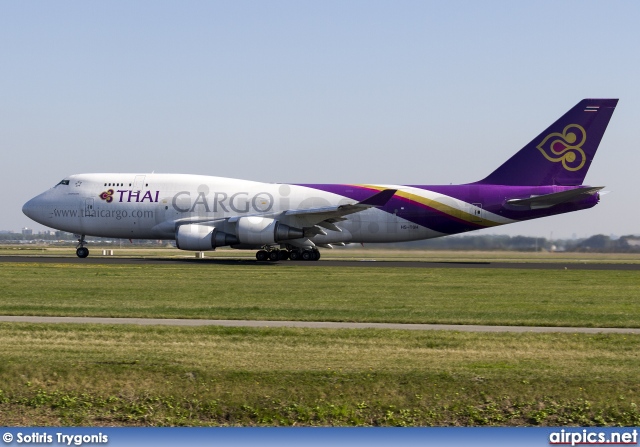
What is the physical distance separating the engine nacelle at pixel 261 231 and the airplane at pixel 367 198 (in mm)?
1004

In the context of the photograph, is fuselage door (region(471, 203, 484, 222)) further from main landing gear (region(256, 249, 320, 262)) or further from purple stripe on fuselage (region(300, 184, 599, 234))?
main landing gear (region(256, 249, 320, 262))

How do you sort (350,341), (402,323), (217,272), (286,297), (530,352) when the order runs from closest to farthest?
(530,352)
(350,341)
(402,323)
(286,297)
(217,272)

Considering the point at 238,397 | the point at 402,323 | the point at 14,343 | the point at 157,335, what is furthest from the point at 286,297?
the point at 238,397

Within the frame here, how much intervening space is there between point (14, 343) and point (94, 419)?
525 cm

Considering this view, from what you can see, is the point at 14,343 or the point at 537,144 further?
the point at 537,144

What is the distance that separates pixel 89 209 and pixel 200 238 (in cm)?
839

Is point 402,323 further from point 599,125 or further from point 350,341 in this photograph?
point 599,125

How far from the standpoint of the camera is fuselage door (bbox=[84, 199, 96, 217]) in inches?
2084

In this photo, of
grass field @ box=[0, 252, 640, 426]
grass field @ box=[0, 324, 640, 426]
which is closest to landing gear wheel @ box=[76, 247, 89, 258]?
grass field @ box=[0, 252, 640, 426]

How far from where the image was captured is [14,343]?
1708 cm

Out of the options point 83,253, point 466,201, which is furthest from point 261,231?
point 83,253

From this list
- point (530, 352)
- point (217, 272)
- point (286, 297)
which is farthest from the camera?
point (217, 272)

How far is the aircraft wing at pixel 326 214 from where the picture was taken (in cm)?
4828

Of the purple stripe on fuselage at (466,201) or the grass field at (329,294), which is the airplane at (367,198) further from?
the grass field at (329,294)
